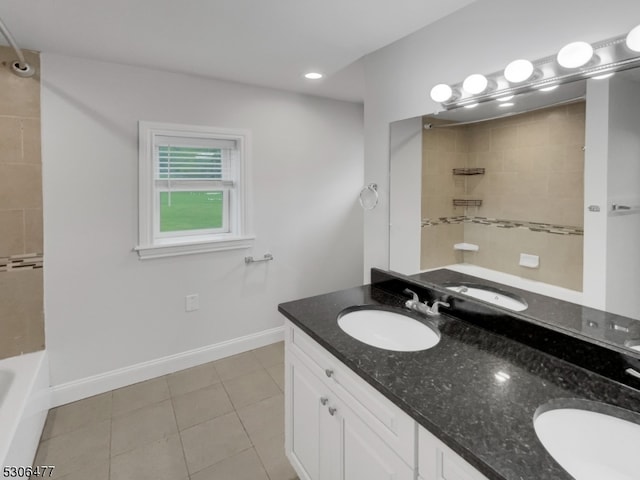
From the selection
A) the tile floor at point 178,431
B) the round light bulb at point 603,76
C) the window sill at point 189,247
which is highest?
the round light bulb at point 603,76

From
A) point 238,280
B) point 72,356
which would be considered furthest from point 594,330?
point 72,356

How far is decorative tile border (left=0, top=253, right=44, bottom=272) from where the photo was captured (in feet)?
6.93

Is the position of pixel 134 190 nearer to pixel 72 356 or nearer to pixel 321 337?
pixel 72 356

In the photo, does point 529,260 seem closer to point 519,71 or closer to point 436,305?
point 436,305

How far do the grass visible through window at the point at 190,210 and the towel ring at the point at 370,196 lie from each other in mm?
1314

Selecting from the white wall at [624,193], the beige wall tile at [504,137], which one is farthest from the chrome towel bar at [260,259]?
the white wall at [624,193]

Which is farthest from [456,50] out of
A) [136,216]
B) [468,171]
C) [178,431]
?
[178,431]

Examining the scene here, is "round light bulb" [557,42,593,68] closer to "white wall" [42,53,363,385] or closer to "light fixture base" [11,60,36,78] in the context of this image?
"white wall" [42,53,363,385]

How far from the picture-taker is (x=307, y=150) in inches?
125

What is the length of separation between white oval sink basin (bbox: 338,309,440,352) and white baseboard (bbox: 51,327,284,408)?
1673 mm

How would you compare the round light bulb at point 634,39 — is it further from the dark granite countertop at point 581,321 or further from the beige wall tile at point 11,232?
the beige wall tile at point 11,232

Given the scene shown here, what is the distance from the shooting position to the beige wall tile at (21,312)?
2.15 m

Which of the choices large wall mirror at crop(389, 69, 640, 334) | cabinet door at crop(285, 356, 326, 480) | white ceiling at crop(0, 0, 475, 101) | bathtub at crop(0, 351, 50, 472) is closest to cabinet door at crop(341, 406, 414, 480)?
cabinet door at crop(285, 356, 326, 480)

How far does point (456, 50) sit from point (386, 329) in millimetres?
1328
